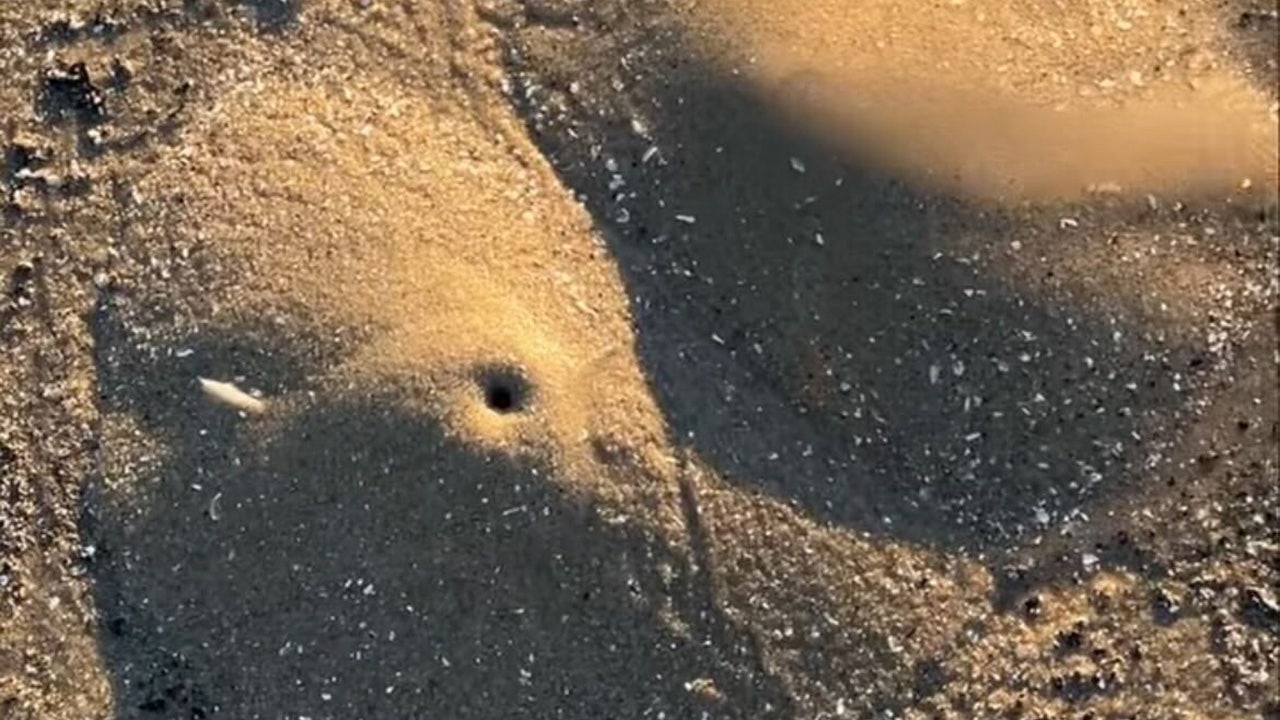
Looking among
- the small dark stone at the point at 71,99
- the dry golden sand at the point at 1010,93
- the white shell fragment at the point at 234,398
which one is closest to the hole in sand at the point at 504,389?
the white shell fragment at the point at 234,398

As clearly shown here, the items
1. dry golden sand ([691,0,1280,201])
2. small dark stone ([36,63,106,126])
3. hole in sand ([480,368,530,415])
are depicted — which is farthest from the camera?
small dark stone ([36,63,106,126])

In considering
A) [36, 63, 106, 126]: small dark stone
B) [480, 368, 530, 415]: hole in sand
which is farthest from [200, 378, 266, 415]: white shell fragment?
[36, 63, 106, 126]: small dark stone

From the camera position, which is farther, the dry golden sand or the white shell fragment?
the dry golden sand

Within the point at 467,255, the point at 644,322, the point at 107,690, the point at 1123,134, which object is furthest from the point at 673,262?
the point at 107,690

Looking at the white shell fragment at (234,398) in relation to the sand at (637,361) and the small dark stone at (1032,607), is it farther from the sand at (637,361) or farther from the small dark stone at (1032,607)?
the small dark stone at (1032,607)

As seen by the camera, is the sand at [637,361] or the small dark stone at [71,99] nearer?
the sand at [637,361]

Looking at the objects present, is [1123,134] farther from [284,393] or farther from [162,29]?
[162,29]

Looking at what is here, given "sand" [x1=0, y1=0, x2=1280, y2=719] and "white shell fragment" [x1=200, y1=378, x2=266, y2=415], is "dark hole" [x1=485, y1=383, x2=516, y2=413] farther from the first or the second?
"white shell fragment" [x1=200, y1=378, x2=266, y2=415]
